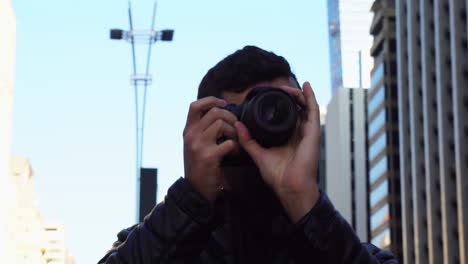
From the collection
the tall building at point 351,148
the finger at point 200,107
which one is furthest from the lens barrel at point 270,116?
the tall building at point 351,148

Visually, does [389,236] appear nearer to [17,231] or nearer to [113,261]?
[17,231]

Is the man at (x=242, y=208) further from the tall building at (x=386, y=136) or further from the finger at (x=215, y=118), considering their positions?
the tall building at (x=386, y=136)

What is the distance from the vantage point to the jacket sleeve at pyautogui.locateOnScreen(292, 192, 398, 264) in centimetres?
274

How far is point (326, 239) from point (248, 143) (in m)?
0.32

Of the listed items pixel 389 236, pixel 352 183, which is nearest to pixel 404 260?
pixel 389 236

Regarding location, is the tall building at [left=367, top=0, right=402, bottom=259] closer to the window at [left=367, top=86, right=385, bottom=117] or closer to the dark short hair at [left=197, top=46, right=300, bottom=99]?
the window at [left=367, top=86, right=385, bottom=117]

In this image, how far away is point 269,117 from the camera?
2896mm

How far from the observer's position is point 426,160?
81.4 metres

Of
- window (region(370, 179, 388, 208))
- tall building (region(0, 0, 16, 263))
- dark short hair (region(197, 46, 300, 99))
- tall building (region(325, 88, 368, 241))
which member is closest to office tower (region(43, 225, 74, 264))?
tall building (region(0, 0, 16, 263))

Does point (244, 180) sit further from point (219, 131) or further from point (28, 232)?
point (28, 232)

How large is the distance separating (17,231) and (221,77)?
224 feet

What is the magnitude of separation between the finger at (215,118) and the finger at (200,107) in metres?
0.04

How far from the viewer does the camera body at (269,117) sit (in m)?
2.86

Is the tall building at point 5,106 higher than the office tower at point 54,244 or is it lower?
higher
